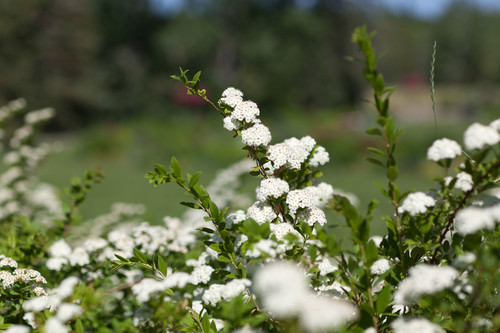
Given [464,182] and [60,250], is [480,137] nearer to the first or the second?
[464,182]

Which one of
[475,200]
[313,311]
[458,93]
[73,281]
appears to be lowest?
[313,311]

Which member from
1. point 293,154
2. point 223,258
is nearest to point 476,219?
point 293,154

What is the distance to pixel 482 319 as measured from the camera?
118 centimetres

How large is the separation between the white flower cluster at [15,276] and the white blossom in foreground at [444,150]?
1296mm

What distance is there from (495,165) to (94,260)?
1.63 meters

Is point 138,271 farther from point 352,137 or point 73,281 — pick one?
point 352,137

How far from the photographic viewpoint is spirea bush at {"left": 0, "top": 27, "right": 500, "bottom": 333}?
100cm

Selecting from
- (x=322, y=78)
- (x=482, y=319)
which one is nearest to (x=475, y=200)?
(x=482, y=319)

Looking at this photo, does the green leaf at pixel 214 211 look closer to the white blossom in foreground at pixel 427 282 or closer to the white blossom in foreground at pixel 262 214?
the white blossom in foreground at pixel 262 214

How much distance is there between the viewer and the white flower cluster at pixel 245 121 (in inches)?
55.5

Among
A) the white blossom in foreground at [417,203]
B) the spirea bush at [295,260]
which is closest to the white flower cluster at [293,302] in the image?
the spirea bush at [295,260]

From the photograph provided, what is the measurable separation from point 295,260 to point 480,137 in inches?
24.5

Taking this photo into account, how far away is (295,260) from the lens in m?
1.32

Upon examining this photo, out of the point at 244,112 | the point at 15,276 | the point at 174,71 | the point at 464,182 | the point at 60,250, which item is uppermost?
the point at 174,71
